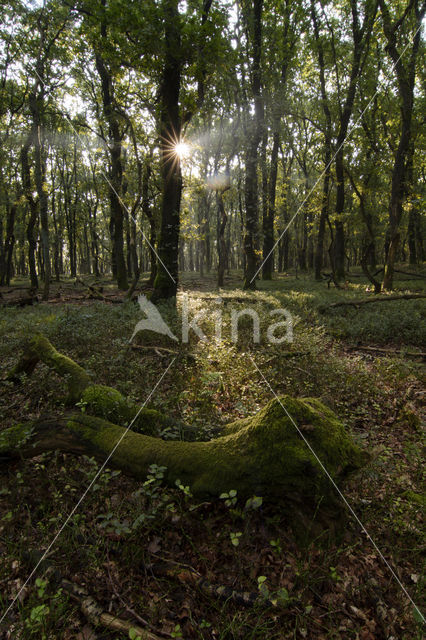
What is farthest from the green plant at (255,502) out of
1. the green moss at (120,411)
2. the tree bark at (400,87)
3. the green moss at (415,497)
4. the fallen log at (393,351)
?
the tree bark at (400,87)

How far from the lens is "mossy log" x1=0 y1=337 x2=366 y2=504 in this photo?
2.60 metres

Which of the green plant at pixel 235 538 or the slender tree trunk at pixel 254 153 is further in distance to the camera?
the slender tree trunk at pixel 254 153

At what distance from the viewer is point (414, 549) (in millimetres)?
2502

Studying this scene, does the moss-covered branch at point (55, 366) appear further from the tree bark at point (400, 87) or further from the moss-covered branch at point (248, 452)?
the tree bark at point (400, 87)

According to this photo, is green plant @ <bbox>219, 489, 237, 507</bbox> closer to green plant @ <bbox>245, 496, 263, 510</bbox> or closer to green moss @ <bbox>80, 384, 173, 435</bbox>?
green plant @ <bbox>245, 496, 263, 510</bbox>

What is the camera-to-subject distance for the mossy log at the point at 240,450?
260 centimetres

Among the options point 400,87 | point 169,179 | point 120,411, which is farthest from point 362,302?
point 120,411

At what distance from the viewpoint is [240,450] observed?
111 inches

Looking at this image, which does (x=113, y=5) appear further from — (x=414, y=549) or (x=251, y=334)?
(x=414, y=549)

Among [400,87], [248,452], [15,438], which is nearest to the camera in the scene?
Answer: [248,452]

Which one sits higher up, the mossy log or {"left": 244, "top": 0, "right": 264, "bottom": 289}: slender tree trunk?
{"left": 244, "top": 0, "right": 264, "bottom": 289}: slender tree trunk

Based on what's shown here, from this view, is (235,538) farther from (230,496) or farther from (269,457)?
(269,457)

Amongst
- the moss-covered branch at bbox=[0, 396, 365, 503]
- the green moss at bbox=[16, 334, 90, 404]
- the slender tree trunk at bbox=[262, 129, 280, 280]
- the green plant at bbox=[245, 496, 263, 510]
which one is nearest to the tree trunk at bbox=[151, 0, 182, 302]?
the green moss at bbox=[16, 334, 90, 404]

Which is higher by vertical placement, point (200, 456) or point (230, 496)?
point (200, 456)
